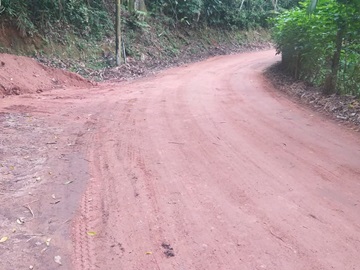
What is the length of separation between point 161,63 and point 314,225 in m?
15.9

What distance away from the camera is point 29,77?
11359 mm

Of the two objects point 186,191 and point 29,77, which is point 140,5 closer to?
point 29,77

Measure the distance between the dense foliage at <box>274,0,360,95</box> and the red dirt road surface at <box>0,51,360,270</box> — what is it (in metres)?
1.73

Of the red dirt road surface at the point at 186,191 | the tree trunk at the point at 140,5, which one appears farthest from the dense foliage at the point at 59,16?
the red dirt road surface at the point at 186,191

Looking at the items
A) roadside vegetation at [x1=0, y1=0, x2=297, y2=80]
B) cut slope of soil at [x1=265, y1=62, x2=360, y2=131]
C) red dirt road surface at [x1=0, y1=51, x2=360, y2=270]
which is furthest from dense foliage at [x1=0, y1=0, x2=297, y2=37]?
cut slope of soil at [x1=265, y1=62, x2=360, y2=131]

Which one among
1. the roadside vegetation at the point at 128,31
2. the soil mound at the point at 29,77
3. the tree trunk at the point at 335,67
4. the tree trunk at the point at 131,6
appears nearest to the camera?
the tree trunk at the point at 335,67

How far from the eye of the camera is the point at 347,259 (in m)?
3.20

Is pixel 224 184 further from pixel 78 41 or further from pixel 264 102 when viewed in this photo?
pixel 78 41

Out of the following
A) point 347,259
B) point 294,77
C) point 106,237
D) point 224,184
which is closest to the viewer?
point 347,259

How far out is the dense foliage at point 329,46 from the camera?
8.97 meters

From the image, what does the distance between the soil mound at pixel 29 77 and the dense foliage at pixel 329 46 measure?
747 cm

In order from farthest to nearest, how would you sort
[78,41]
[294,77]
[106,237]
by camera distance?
[78,41], [294,77], [106,237]

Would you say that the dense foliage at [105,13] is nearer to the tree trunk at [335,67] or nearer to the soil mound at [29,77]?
the soil mound at [29,77]

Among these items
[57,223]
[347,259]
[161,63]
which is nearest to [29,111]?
[57,223]
